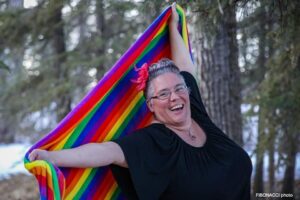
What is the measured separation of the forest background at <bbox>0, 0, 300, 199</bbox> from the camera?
13.4 feet

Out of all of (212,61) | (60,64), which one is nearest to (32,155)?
(212,61)

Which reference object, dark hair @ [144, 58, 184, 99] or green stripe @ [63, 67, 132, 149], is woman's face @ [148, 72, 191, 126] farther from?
green stripe @ [63, 67, 132, 149]

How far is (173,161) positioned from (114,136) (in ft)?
1.90

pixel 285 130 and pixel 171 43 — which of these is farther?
pixel 285 130

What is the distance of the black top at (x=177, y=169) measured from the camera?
8.14 feet

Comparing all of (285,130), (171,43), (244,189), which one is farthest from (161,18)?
(285,130)

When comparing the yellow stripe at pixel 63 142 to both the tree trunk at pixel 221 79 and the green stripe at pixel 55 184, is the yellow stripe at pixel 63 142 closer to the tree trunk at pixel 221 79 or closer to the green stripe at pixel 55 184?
the green stripe at pixel 55 184

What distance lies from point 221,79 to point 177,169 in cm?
213

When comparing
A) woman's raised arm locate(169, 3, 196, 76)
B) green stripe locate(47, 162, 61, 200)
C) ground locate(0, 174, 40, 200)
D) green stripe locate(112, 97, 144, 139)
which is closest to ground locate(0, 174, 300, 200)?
ground locate(0, 174, 40, 200)

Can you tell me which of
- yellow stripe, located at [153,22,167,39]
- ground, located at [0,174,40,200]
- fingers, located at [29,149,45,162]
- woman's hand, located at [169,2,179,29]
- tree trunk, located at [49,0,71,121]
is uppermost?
woman's hand, located at [169,2,179,29]

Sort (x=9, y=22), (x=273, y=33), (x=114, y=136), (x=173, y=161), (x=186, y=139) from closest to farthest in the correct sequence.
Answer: (x=173, y=161)
(x=186, y=139)
(x=114, y=136)
(x=273, y=33)
(x=9, y=22)

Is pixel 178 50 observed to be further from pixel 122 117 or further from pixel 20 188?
pixel 20 188

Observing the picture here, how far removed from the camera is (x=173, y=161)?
254 centimetres

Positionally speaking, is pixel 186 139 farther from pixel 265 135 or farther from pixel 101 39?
pixel 101 39
